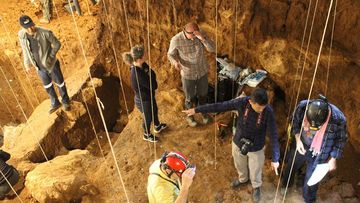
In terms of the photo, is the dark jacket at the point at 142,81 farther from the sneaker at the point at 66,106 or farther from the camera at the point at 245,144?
the sneaker at the point at 66,106

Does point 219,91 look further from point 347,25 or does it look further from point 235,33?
point 347,25

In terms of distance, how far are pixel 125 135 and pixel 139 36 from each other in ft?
8.31

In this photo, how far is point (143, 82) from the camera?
5.13 meters

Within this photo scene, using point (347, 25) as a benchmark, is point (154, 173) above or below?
below

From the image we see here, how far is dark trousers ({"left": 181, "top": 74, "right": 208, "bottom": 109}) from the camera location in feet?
19.0

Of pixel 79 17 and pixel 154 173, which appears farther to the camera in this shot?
pixel 79 17

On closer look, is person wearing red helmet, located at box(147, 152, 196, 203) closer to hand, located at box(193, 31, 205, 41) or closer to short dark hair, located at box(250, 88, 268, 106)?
short dark hair, located at box(250, 88, 268, 106)

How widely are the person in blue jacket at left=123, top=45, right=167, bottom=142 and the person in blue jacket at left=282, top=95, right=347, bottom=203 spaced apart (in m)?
2.09

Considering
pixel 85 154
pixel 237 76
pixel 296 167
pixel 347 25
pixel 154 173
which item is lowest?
pixel 85 154

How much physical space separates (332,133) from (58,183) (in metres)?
3.77

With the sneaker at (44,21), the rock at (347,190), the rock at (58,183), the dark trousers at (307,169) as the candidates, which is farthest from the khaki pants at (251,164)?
the sneaker at (44,21)

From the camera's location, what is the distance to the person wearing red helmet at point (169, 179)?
3.45m

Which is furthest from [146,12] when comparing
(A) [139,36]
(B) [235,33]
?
(B) [235,33]

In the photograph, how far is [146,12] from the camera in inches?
287
